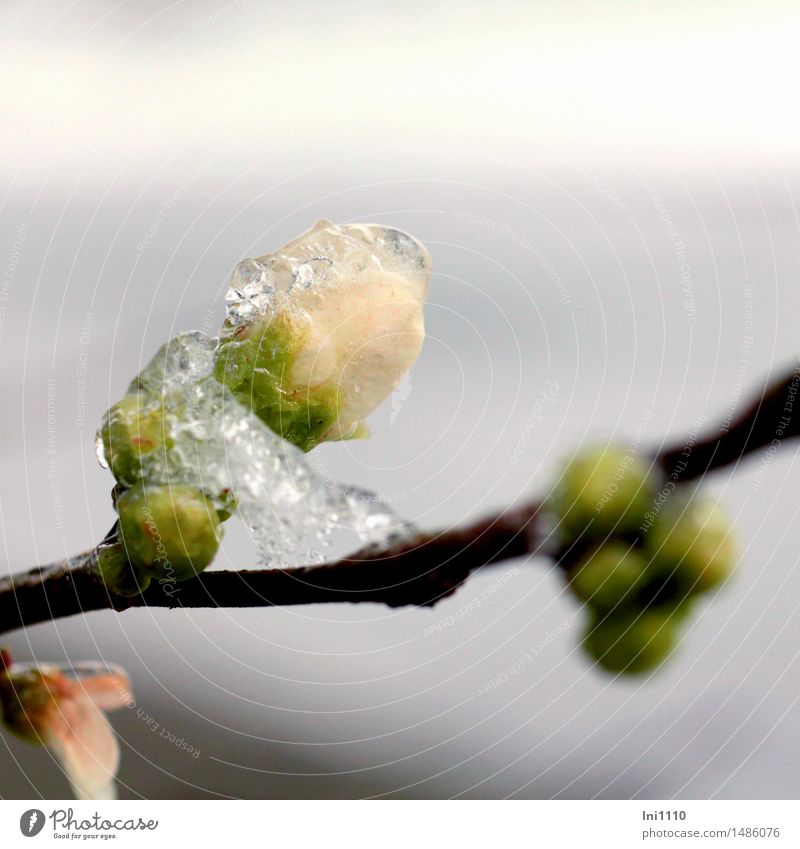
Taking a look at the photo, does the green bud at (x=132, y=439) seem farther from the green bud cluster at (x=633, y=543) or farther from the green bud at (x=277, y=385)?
the green bud cluster at (x=633, y=543)

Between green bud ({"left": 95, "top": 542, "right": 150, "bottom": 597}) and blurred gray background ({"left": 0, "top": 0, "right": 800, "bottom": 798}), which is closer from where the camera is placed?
green bud ({"left": 95, "top": 542, "right": 150, "bottom": 597})

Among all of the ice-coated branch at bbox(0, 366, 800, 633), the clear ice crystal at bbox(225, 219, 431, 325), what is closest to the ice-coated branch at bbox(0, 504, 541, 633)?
the ice-coated branch at bbox(0, 366, 800, 633)

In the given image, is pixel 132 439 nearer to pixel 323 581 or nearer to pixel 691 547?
pixel 323 581

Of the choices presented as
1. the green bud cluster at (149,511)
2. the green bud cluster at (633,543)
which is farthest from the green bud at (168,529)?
the green bud cluster at (633,543)

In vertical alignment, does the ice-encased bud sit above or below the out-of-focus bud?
above

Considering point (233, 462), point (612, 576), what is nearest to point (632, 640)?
point (612, 576)

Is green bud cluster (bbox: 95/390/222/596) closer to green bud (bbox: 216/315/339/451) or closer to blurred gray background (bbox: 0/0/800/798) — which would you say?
green bud (bbox: 216/315/339/451)
